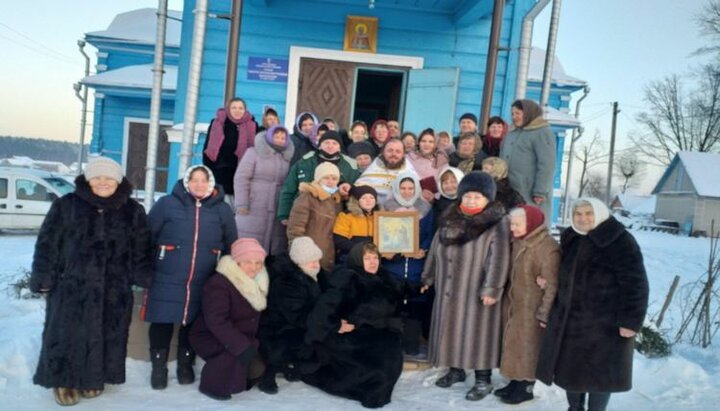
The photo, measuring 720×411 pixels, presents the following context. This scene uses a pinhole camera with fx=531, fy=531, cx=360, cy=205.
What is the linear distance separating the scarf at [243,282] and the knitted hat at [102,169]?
856mm

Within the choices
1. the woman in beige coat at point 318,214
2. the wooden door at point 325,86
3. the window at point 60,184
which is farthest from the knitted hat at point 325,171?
the window at point 60,184

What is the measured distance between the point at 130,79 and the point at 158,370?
12.4m

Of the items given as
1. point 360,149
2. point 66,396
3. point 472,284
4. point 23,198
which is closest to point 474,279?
point 472,284

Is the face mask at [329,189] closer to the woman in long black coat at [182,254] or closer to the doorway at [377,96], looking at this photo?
the woman in long black coat at [182,254]

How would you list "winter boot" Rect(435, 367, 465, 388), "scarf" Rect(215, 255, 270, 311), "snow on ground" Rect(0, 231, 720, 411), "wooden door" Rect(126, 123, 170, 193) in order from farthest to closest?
"wooden door" Rect(126, 123, 170, 193), "winter boot" Rect(435, 367, 465, 388), "scarf" Rect(215, 255, 270, 311), "snow on ground" Rect(0, 231, 720, 411)

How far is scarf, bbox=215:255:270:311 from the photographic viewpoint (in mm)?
3553

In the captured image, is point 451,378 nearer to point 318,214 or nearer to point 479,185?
point 479,185

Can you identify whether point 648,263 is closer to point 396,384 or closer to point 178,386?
point 396,384

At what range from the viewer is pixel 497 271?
3576 mm

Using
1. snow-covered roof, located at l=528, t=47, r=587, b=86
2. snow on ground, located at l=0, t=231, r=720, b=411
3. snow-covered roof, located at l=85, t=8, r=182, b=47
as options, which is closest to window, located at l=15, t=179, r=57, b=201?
snow-covered roof, located at l=85, t=8, r=182, b=47

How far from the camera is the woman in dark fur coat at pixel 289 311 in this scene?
366 centimetres

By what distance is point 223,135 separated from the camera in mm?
5074

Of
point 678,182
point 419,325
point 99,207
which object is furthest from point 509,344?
point 678,182

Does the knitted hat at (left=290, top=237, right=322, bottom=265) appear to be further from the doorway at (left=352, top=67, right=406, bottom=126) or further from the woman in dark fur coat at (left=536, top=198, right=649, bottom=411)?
the doorway at (left=352, top=67, right=406, bottom=126)
